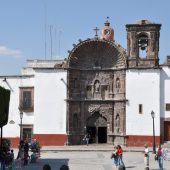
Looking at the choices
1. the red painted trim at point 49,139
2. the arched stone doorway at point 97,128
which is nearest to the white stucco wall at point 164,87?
the arched stone doorway at point 97,128

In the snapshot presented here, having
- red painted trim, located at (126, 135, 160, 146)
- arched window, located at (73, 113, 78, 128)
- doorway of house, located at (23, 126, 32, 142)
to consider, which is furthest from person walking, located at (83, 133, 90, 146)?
doorway of house, located at (23, 126, 32, 142)

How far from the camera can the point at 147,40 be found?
4666 centimetres

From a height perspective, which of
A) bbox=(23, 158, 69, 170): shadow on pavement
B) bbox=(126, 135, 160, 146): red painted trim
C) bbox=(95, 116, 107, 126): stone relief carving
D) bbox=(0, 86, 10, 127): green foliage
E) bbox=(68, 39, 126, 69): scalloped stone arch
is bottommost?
bbox=(23, 158, 69, 170): shadow on pavement

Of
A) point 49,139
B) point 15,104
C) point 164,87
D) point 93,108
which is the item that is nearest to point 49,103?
point 49,139

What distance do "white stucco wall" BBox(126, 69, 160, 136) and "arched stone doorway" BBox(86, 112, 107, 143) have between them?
3031 millimetres

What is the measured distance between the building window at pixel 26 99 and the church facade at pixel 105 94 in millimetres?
106

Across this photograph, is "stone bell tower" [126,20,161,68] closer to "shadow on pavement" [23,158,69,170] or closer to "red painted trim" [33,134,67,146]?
"red painted trim" [33,134,67,146]

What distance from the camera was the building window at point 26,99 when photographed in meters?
47.5

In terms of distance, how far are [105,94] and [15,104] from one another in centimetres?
882

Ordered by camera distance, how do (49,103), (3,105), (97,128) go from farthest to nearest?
(97,128) → (49,103) → (3,105)

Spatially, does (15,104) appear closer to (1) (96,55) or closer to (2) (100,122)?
(2) (100,122)

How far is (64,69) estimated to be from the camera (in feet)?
155

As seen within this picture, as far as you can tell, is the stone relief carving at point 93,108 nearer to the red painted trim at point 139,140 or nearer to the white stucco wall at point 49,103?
the white stucco wall at point 49,103

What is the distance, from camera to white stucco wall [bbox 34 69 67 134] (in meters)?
46.6
